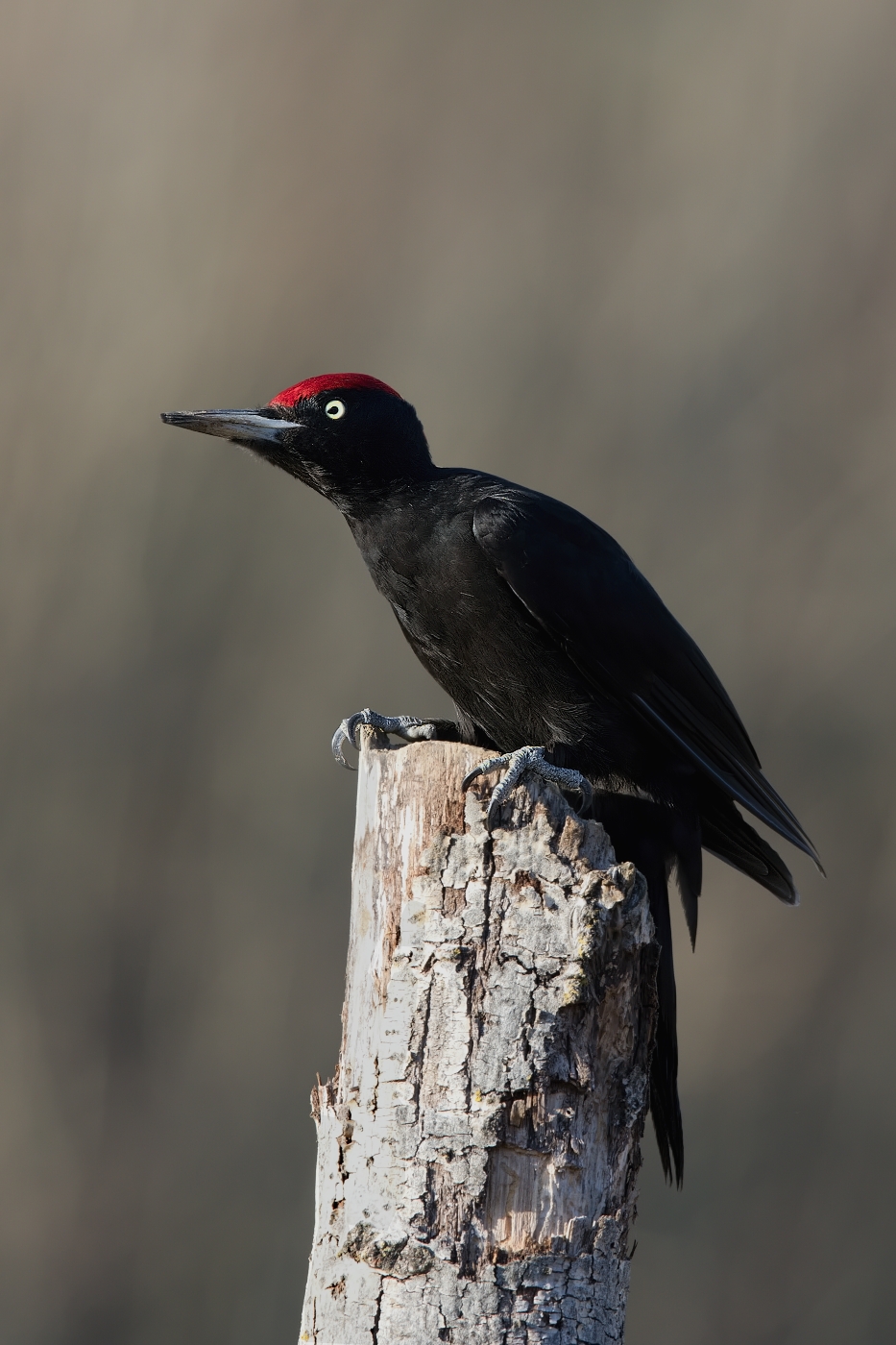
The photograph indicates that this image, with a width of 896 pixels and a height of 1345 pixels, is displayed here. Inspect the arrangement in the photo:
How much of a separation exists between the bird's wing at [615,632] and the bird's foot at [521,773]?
0.24 m

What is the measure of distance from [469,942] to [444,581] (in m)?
1.06

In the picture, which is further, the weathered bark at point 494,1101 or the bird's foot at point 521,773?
the bird's foot at point 521,773

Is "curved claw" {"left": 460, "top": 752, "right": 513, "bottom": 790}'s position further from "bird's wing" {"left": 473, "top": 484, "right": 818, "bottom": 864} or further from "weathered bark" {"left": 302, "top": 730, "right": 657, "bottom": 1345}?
"bird's wing" {"left": 473, "top": 484, "right": 818, "bottom": 864}

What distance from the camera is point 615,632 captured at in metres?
2.80

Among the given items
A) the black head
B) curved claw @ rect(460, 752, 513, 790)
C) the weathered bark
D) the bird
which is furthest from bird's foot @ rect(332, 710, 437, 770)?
the weathered bark

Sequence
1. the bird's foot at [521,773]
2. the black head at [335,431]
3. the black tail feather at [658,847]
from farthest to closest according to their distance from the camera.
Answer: the black head at [335,431] → the black tail feather at [658,847] → the bird's foot at [521,773]

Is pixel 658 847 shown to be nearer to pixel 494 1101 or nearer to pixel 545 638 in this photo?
pixel 545 638

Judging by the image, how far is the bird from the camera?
2750 mm

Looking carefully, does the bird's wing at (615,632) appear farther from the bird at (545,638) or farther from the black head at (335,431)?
the black head at (335,431)

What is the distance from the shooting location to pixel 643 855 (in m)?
2.81

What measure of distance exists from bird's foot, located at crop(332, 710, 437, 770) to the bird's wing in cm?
43

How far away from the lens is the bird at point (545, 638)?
2750 millimetres

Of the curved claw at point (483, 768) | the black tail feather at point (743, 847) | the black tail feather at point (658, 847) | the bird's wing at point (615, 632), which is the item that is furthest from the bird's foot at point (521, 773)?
the black tail feather at point (743, 847)

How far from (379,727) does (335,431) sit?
67 centimetres
